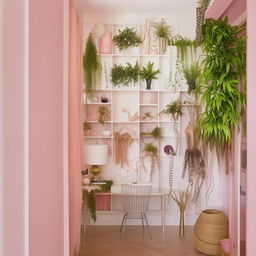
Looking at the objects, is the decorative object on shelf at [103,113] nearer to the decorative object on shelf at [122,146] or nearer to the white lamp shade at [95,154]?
the decorative object on shelf at [122,146]

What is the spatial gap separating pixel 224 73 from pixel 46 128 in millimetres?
2123

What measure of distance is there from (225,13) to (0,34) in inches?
142

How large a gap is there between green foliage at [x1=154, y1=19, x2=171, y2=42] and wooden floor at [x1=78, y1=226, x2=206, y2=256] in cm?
313

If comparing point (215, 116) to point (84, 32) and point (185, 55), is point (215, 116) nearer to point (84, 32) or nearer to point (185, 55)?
point (185, 55)

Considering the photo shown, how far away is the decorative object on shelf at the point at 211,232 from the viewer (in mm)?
4191

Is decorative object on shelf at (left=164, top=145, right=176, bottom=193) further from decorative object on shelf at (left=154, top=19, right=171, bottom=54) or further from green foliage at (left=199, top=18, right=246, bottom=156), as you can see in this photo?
green foliage at (left=199, top=18, right=246, bottom=156)

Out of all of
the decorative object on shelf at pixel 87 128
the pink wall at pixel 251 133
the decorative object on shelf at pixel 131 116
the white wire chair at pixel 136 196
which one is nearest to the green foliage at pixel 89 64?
the decorative object on shelf at pixel 87 128

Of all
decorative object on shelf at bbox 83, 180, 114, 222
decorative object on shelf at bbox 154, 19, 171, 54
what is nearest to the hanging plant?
decorative object on shelf at bbox 154, 19, 171, 54

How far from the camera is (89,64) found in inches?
215

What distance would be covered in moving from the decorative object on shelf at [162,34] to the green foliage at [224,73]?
197cm

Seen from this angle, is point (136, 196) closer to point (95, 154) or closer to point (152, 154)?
point (95, 154)

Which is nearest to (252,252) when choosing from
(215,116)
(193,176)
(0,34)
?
(215,116)

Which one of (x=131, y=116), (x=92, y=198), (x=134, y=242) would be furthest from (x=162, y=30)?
(x=134, y=242)

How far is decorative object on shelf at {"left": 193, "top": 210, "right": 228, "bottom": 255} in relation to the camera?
4191 mm
